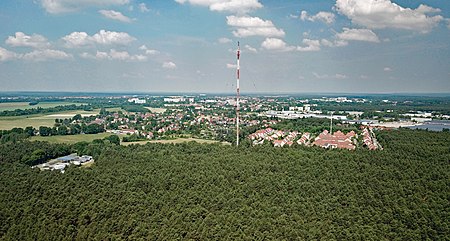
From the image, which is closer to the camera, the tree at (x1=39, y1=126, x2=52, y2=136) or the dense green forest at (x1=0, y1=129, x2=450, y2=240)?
the dense green forest at (x1=0, y1=129, x2=450, y2=240)

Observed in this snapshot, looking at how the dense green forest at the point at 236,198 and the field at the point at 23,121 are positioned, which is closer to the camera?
the dense green forest at the point at 236,198

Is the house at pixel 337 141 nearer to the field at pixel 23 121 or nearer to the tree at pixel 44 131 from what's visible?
the tree at pixel 44 131

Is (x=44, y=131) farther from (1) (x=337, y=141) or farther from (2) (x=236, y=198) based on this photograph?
(2) (x=236, y=198)

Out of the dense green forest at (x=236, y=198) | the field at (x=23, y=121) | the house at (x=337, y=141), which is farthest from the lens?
the field at (x=23, y=121)

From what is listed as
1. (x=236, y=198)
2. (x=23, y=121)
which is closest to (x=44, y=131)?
(x=23, y=121)

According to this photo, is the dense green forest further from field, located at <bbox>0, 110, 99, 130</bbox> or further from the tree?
field, located at <bbox>0, 110, 99, 130</bbox>

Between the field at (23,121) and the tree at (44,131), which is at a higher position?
the field at (23,121)

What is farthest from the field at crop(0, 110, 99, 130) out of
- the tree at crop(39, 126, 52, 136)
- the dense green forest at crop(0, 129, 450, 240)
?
the dense green forest at crop(0, 129, 450, 240)

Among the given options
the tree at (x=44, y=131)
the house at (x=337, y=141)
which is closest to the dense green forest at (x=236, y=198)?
the house at (x=337, y=141)

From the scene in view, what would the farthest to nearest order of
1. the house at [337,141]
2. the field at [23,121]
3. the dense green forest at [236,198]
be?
the field at [23,121] → the house at [337,141] → the dense green forest at [236,198]

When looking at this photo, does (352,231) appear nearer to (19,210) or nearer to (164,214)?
(164,214)
